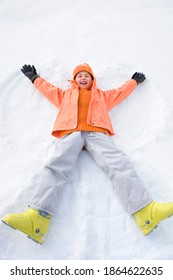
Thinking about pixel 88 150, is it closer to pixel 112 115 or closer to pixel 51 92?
pixel 112 115

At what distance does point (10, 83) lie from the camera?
3.27 meters

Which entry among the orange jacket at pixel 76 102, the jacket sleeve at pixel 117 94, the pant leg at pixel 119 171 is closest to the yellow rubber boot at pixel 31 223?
the pant leg at pixel 119 171

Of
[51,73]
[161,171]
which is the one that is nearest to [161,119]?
[161,171]

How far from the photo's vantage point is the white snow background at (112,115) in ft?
6.77

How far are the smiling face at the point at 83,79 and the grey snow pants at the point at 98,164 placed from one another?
672 millimetres

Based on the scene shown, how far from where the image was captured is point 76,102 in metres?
2.71

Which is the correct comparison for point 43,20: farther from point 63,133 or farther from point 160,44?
point 63,133

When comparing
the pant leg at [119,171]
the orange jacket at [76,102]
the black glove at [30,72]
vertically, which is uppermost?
the black glove at [30,72]

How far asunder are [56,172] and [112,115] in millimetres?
1068

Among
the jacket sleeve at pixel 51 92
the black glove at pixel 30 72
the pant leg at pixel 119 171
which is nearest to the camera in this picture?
the pant leg at pixel 119 171

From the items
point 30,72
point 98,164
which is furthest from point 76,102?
point 30,72

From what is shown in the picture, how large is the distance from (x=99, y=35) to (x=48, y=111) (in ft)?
5.58

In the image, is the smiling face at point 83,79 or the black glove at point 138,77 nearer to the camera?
the smiling face at point 83,79

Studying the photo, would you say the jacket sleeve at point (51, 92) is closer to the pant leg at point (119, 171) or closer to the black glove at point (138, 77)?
the pant leg at point (119, 171)
